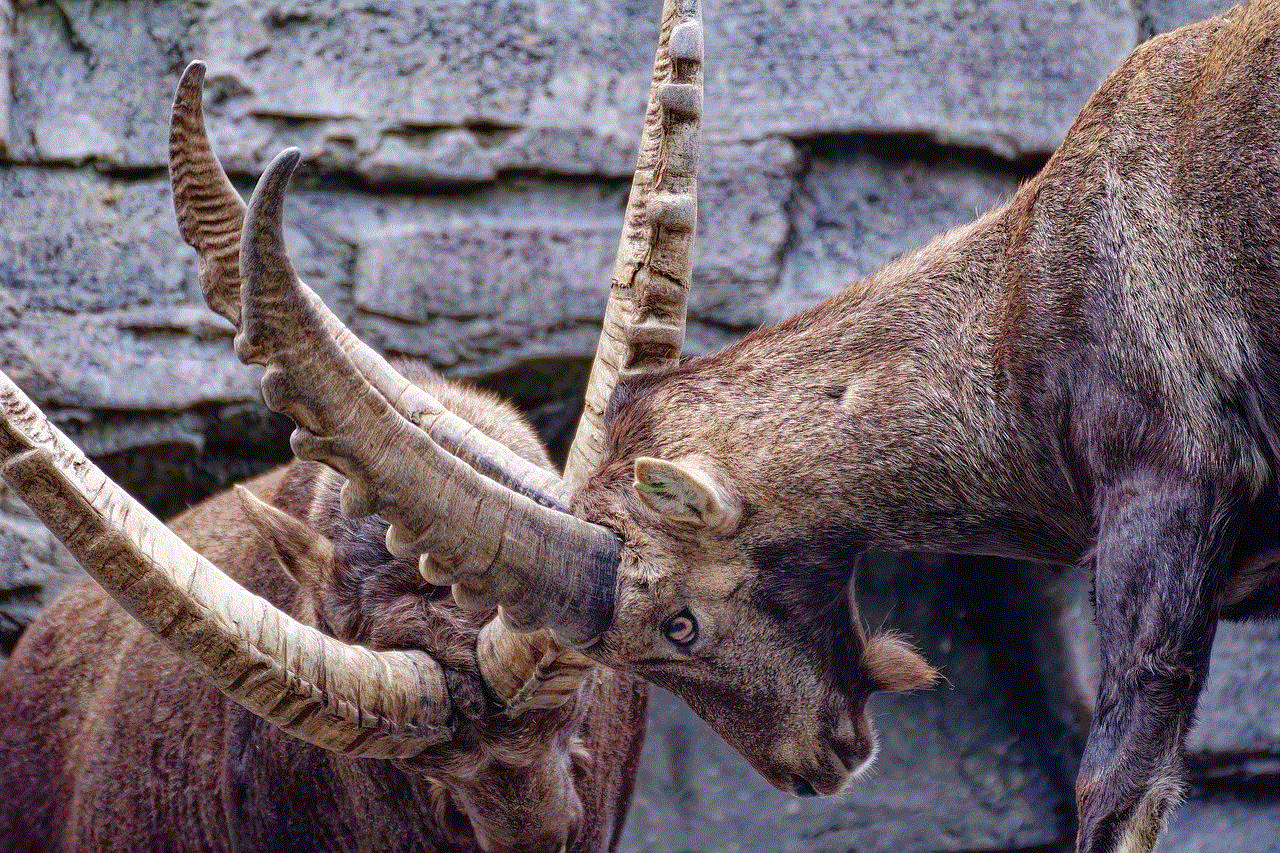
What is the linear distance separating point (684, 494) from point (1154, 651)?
0.80 m

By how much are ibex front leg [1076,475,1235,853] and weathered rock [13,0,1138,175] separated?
2358mm

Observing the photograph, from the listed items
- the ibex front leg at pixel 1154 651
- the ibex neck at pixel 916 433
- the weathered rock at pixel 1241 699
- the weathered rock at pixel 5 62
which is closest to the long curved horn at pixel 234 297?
the ibex neck at pixel 916 433

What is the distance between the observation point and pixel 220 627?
7.07 ft

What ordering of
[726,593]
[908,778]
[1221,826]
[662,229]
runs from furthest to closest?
[908,778], [1221,826], [662,229], [726,593]

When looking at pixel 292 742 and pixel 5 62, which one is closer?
pixel 292 742

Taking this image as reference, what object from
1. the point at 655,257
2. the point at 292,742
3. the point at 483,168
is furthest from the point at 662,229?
the point at 483,168

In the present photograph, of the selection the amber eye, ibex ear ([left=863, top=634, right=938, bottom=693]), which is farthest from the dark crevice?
the amber eye

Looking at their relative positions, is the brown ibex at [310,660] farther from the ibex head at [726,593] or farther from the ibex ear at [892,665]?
the ibex ear at [892,665]

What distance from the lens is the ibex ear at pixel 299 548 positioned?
2.74 meters

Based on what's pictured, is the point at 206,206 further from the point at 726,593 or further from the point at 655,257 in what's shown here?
the point at 726,593

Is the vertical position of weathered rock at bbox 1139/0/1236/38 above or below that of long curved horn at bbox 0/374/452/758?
above

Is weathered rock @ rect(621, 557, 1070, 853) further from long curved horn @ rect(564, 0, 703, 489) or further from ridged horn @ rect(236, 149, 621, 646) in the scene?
ridged horn @ rect(236, 149, 621, 646)

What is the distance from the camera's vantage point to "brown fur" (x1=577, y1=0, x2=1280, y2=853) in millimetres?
2092

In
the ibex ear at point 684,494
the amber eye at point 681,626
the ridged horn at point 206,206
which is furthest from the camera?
the ridged horn at point 206,206
